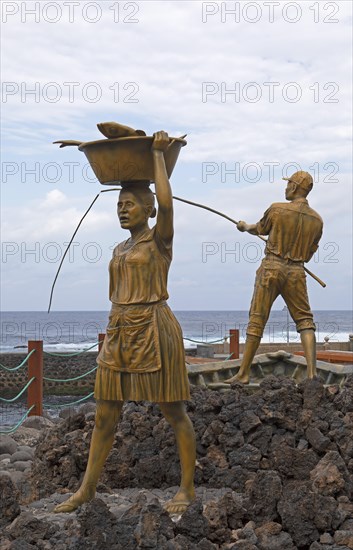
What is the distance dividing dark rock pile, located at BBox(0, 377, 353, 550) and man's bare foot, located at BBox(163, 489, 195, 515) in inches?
4.6

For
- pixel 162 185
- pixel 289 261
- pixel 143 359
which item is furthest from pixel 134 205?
pixel 289 261

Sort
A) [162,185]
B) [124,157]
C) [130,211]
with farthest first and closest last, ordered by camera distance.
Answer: [130,211], [124,157], [162,185]

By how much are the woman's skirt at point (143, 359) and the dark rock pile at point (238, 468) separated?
676 millimetres

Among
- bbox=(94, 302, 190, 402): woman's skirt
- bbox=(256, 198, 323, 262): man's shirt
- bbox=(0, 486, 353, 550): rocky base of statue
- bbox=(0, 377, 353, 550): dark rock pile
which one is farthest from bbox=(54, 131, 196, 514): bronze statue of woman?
bbox=(256, 198, 323, 262): man's shirt

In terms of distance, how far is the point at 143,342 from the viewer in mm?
5227

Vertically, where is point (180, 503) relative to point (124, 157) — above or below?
below

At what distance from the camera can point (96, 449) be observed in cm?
534

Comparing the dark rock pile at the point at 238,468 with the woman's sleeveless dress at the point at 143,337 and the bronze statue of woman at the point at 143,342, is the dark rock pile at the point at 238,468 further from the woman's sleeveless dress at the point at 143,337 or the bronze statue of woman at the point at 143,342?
the woman's sleeveless dress at the point at 143,337

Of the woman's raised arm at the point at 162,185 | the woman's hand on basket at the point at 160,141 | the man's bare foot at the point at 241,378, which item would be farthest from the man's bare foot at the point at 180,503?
the man's bare foot at the point at 241,378

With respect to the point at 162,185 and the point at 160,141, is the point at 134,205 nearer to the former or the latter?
the point at 162,185

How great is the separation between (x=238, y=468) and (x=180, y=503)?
1.43 meters

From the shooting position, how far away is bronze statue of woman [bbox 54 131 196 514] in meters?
5.21

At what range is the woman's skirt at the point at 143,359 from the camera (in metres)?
5.21

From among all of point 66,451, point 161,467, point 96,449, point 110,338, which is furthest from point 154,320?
point 66,451
